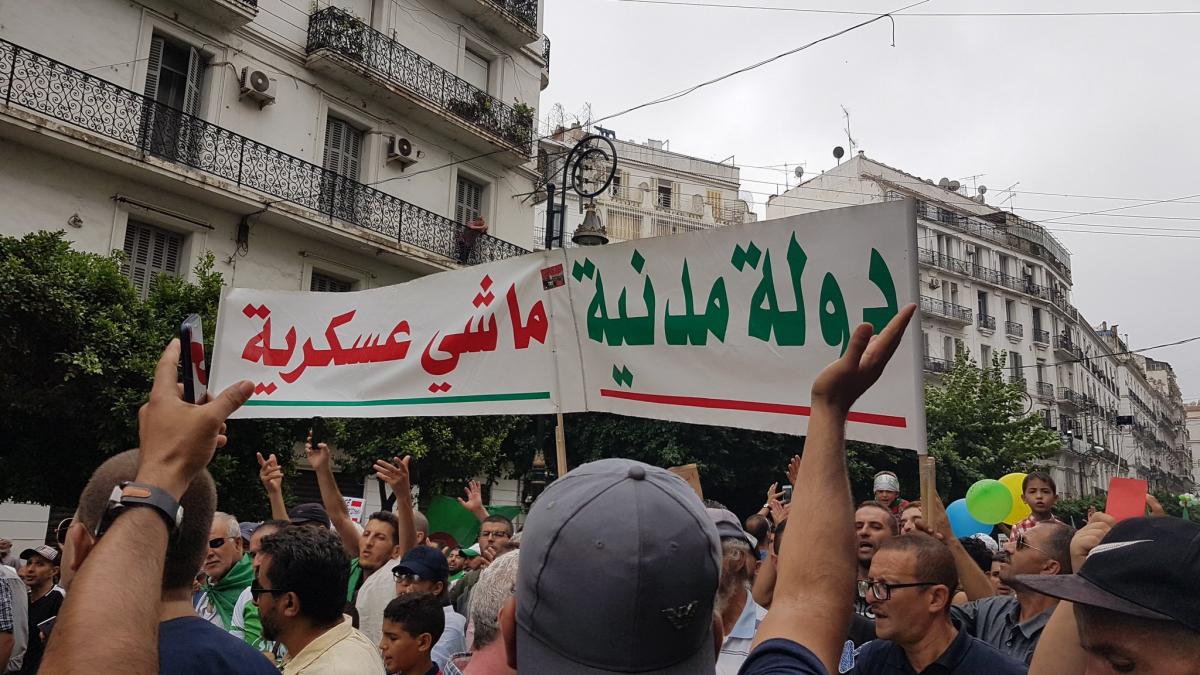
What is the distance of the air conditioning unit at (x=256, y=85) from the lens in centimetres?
1541

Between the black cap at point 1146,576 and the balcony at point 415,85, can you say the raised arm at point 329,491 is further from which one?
the balcony at point 415,85

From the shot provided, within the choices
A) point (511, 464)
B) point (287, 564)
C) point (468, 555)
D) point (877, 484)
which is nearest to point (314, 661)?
point (287, 564)

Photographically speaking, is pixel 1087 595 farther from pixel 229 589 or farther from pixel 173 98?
pixel 173 98

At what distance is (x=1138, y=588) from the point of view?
1500 millimetres

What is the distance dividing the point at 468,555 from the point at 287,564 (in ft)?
13.5

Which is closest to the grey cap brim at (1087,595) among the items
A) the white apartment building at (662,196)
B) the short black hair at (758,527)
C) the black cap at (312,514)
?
the black cap at (312,514)

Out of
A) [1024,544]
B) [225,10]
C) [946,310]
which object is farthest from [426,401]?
[946,310]

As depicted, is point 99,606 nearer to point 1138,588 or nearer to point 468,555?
point 1138,588

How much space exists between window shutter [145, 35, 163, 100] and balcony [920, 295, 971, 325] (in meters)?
35.5

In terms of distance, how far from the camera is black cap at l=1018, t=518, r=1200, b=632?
1454 millimetres

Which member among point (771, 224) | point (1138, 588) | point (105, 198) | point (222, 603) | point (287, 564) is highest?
point (105, 198)

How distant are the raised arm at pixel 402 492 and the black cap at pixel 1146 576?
353cm

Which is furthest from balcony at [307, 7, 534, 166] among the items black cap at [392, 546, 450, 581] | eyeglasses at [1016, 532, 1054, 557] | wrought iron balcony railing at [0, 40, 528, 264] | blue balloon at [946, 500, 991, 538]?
eyeglasses at [1016, 532, 1054, 557]

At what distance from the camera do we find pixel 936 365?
41344 mm
